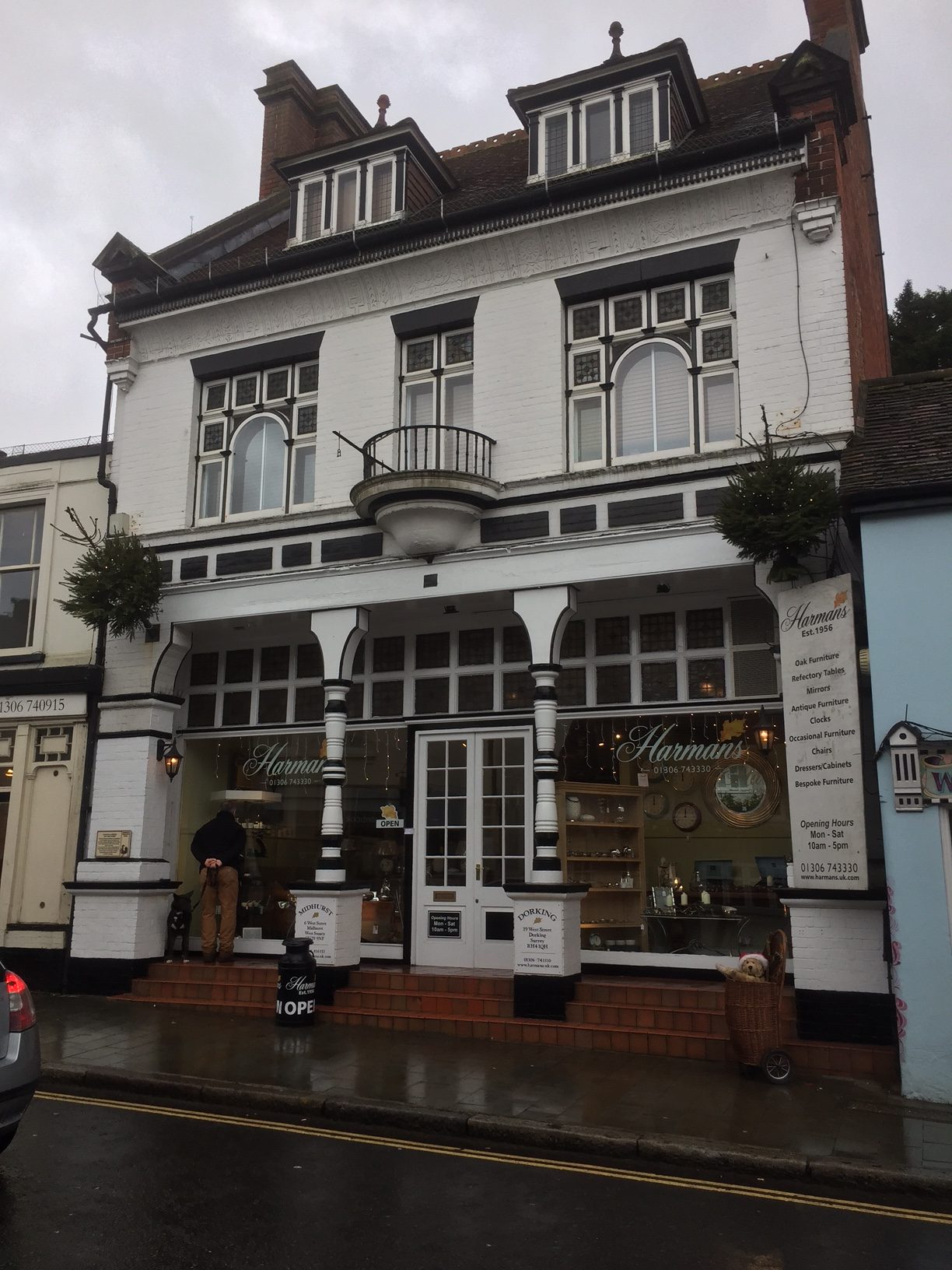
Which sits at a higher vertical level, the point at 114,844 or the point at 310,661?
the point at 310,661

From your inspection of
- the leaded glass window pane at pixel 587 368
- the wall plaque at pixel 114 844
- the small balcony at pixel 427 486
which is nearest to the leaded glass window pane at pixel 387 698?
the small balcony at pixel 427 486

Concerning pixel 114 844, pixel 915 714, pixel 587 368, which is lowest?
pixel 114 844

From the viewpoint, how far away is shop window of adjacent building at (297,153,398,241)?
1501cm

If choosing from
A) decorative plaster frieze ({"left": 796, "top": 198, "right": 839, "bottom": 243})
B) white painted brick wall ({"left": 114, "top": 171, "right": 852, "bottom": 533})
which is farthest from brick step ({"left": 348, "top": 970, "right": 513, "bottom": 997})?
decorative plaster frieze ({"left": 796, "top": 198, "right": 839, "bottom": 243})

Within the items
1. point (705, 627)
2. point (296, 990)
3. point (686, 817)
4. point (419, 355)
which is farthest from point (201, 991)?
point (419, 355)

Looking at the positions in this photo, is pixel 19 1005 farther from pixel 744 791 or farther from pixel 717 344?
pixel 717 344

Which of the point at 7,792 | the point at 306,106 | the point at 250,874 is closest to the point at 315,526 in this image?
the point at 250,874

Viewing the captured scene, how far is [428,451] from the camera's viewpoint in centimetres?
1289

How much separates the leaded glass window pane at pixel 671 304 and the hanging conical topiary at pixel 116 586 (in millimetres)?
7032

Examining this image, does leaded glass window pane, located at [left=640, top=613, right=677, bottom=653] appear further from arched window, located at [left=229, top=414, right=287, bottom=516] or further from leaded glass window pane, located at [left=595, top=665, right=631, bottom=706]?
arched window, located at [left=229, top=414, right=287, bottom=516]

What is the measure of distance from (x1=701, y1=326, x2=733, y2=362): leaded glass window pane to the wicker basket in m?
6.69

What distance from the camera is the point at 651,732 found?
1223 centimetres

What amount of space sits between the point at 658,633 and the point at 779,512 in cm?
270

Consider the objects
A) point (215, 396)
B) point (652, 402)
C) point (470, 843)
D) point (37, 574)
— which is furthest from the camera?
point (37, 574)
